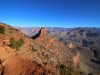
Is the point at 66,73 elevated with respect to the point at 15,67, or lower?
lower

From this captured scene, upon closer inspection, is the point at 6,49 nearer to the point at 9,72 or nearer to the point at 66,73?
the point at 9,72

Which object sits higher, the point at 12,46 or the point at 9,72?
the point at 12,46

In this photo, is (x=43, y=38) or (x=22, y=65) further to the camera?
(x=43, y=38)

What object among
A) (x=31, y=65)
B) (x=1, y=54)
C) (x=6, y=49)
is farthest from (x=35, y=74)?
→ (x=6, y=49)

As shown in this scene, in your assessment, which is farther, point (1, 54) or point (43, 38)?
point (43, 38)

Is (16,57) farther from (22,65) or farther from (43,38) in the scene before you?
(43,38)

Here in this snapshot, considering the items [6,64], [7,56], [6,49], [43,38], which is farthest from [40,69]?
[43,38]

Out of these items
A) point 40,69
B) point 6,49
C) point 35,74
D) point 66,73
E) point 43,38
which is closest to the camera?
point 35,74

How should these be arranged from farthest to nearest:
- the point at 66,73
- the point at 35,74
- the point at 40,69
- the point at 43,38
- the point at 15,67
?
the point at 43,38 < the point at 66,73 < the point at 15,67 < the point at 40,69 < the point at 35,74

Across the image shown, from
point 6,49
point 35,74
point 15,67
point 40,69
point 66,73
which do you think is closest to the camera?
point 35,74
